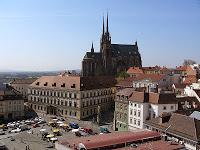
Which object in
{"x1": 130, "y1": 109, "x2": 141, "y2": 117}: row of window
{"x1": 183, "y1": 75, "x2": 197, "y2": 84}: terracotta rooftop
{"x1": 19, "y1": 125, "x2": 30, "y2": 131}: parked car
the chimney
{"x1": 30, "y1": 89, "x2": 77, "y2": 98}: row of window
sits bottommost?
{"x1": 19, "y1": 125, "x2": 30, "y2": 131}: parked car

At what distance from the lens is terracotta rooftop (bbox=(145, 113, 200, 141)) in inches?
1670

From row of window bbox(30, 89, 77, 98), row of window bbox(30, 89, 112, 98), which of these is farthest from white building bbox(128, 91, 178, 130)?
row of window bbox(30, 89, 77, 98)

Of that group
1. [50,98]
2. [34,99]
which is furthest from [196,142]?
[34,99]

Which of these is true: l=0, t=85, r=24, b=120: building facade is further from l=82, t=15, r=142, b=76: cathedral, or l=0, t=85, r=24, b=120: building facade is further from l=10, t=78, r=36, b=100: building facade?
l=82, t=15, r=142, b=76: cathedral

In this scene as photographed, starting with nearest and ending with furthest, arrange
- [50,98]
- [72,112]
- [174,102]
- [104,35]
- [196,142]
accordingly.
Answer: [196,142] → [174,102] → [72,112] → [50,98] → [104,35]

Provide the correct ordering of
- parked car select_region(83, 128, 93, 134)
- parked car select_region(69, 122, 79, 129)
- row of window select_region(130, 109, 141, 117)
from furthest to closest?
parked car select_region(69, 122, 79, 129) < parked car select_region(83, 128, 93, 134) < row of window select_region(130, 109, 141, 117)

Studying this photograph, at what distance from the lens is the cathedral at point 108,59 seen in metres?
130

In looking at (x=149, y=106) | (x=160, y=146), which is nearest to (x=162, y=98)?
(x=149, y=106)

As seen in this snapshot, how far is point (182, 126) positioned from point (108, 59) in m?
92.2

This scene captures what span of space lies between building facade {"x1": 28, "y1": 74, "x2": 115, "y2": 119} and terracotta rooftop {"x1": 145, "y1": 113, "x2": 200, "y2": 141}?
104 ft

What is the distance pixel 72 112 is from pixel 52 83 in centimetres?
1052

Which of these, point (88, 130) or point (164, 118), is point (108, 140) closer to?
point (164, 118)

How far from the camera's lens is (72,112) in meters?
79.9

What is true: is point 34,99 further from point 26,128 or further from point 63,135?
point 63,135
